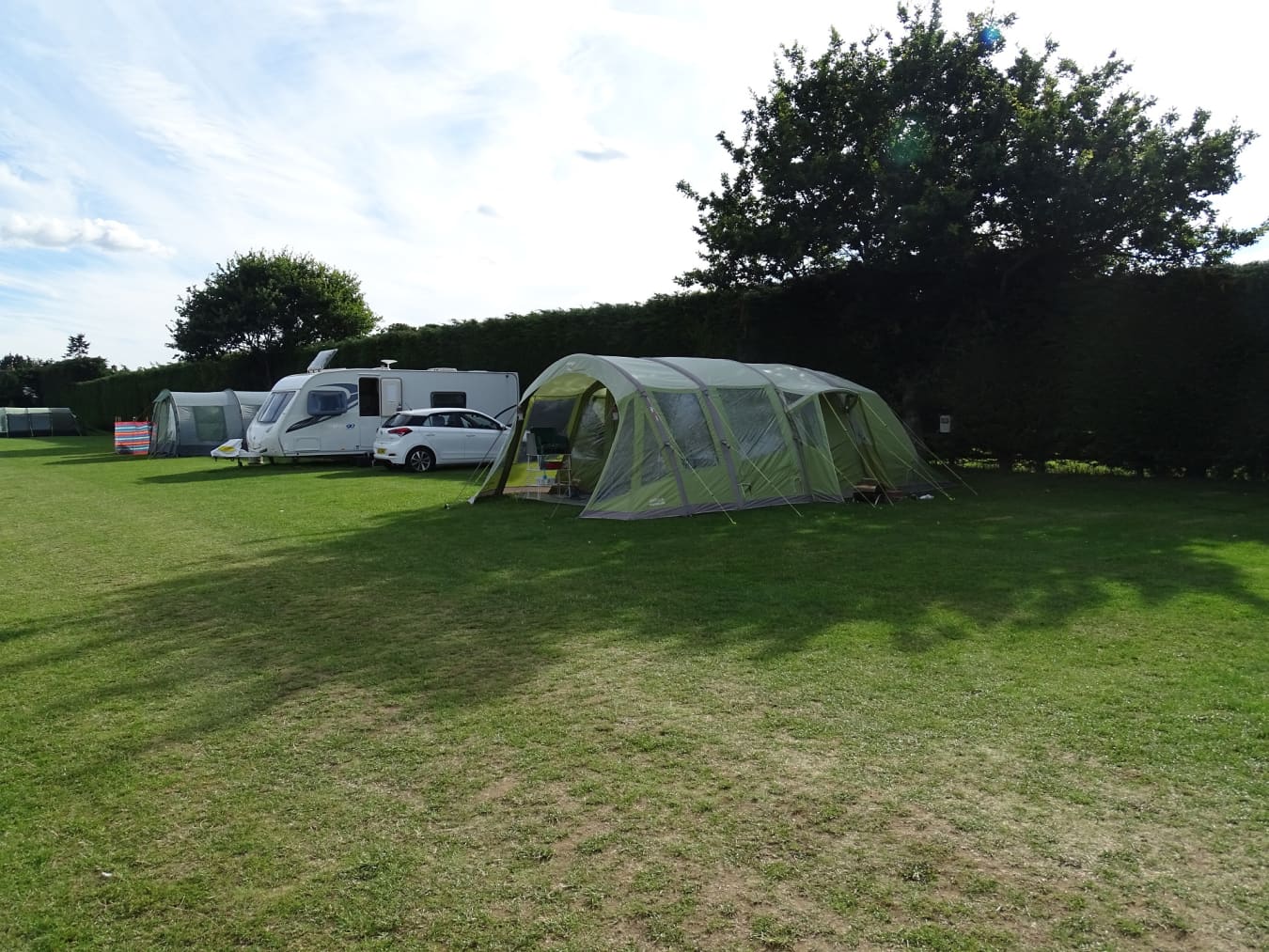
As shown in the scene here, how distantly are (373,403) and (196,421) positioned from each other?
8.09m

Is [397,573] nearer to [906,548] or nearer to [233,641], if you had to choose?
[233,641]

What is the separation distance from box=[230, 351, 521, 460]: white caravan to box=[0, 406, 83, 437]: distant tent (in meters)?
29.3

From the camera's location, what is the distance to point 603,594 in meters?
7.01

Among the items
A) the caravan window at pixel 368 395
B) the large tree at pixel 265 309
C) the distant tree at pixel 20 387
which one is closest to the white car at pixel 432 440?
the caravan window at pixel 368 395

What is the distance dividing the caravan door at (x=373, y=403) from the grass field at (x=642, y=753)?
12.9 meters

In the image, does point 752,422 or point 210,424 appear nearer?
point 752,422

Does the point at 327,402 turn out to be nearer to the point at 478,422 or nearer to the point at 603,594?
the point at 478,422

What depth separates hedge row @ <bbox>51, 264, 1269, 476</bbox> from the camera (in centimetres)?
1337

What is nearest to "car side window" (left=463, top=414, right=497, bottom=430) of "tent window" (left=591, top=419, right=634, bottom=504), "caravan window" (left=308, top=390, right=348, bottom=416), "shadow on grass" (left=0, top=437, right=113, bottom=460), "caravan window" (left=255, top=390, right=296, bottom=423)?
"caravan window" (left=308, top=390, right=348, bottom=416)

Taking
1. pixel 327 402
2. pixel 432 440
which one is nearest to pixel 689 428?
pixel 432 440

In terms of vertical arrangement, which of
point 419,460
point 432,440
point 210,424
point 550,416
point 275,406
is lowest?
point 419,460

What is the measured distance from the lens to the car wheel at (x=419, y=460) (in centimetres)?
1889

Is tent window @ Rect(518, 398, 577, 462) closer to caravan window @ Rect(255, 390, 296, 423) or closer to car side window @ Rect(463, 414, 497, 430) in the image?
car side window @ Rect(463, 414, 497, 430)

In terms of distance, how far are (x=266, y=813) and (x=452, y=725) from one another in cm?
101
